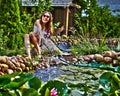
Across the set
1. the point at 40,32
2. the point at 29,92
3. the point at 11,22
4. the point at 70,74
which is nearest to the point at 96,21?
the point at 11,22

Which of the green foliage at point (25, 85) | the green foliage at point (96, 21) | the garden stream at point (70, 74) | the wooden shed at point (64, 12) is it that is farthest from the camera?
the wooden shed at point (64, 12)

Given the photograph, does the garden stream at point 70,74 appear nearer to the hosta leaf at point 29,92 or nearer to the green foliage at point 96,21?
the hosta leaf at point 29,92

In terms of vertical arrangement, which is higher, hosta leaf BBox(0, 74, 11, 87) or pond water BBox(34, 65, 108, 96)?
hosta leaf BBox(0, 74, 11, 87)

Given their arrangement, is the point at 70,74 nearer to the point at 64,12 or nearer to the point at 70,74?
the point at 70,74

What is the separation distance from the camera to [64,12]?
13641 mm

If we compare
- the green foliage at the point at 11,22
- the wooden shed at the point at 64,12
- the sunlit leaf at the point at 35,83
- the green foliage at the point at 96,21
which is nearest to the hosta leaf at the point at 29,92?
the sunlit leaf at the point at 35,83

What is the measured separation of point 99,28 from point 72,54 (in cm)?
488

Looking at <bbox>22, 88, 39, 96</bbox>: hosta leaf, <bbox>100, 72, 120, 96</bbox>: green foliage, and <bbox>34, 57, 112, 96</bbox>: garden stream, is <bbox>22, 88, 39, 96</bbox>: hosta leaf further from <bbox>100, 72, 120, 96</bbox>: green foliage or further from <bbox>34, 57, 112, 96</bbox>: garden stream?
<bbox>34, 57, 112, 96</bbox>: garden stream

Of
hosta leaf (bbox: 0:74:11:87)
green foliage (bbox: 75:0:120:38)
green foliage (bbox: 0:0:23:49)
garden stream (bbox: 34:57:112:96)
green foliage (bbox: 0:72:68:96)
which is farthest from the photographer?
green foliage (bbox: 75:0:120:38)

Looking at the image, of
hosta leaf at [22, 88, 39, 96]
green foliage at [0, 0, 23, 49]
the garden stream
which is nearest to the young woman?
the garden stream

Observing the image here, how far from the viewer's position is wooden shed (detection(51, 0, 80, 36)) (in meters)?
13.3

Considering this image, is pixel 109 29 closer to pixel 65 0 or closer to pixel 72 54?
pixel 65 0

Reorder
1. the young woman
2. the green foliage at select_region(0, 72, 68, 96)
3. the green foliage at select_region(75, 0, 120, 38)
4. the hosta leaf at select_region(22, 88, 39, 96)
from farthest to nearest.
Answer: the green foliage at select_region(75, 0, 120, 38) → the young woman → the green foliage at select_region(0, 72, 68, 96) → the hosta leaf at select_region(22, 88, 39, 96)

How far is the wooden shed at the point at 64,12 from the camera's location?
13.3 meters
